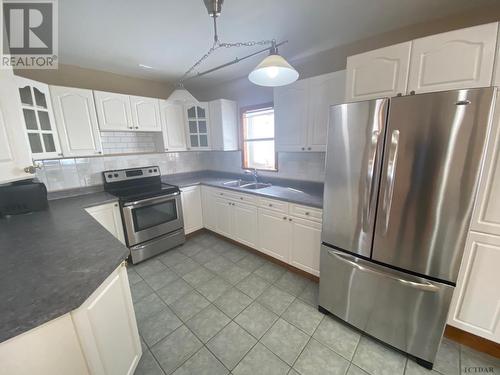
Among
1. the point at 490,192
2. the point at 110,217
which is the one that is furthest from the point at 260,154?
the point at 490,192

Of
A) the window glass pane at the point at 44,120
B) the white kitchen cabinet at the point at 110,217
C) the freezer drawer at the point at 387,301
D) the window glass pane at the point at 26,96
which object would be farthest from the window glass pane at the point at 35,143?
the freezer drawer at the point at 387,301

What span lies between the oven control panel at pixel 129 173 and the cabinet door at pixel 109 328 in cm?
197

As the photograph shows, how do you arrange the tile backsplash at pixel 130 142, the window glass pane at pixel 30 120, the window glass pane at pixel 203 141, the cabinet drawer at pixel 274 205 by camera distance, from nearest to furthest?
the window glass pane at pixel 30 120
the cabinet drawer at pixel 274 205
the tile backsplash at pixel 130 142
the window glass pane at pixel 203 141

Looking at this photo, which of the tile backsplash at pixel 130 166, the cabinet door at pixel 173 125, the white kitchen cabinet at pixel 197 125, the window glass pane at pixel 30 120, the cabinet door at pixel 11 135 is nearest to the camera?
the cabinet door at pixel 11 135

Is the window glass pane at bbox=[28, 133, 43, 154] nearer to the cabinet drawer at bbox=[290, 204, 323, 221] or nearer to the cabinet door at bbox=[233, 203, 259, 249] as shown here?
the cabinet door at bbox=[233, 203, 259, 249]

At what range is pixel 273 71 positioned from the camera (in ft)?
4.69

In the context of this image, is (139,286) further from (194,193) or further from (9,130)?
(9,130)

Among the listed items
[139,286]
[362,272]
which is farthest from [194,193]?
[362,272]

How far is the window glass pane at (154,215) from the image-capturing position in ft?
8.50

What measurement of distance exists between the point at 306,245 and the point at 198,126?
249 centimetres

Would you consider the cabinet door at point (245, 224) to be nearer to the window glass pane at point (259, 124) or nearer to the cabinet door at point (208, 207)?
the cabinet door at point (208, 207)

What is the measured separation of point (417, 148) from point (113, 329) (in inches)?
79.1

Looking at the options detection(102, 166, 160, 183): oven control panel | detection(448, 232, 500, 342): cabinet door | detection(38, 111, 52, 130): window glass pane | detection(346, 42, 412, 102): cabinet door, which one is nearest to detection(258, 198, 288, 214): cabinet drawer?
detection(346, 42, 412, 102): cabinet door

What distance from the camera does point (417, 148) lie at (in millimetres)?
1218
